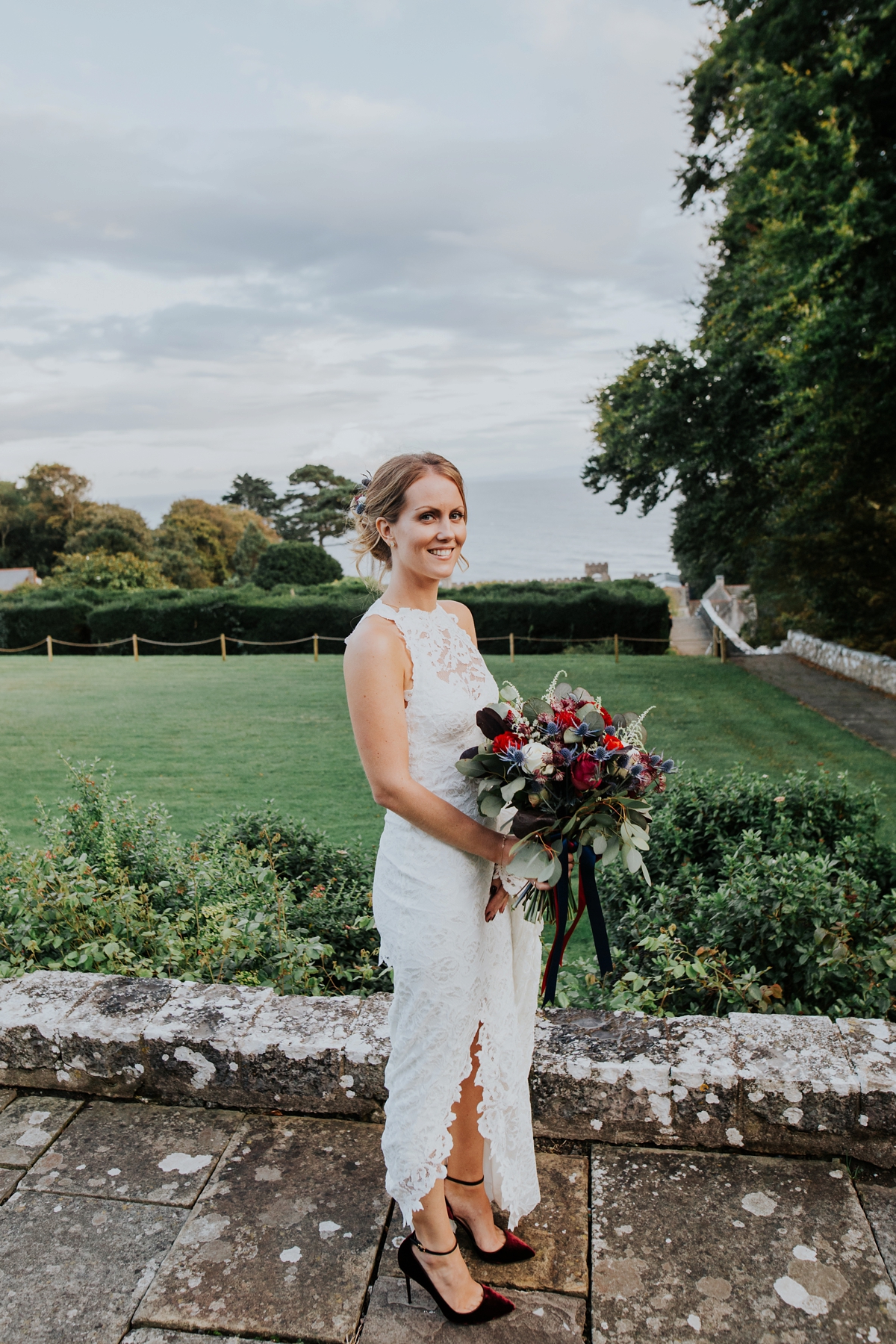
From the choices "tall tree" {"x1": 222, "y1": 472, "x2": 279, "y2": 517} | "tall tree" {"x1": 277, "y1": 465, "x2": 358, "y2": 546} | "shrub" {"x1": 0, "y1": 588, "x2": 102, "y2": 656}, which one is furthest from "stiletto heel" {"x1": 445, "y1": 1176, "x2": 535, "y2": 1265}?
"tall tree" {"x1": 222, "y1": 472, "x2": 279, "y2": 517}

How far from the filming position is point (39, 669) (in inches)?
754

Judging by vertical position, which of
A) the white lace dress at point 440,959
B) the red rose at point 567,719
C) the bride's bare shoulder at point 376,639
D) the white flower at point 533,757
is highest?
the bride's bare shoulder at point 376,639

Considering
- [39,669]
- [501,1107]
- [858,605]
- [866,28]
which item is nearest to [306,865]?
[501,1107]

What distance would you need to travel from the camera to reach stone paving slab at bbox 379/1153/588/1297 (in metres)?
2.03

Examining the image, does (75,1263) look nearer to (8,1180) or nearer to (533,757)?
(8,1180)

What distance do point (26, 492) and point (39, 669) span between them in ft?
130

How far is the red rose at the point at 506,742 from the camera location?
1.91 m

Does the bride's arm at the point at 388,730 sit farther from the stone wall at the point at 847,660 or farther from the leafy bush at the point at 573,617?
the leafy bush at the point at 573,617

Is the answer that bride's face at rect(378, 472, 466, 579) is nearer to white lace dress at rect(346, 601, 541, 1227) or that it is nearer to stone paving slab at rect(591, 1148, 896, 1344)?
white lace dress at rect(346, 601, 541, 1227)

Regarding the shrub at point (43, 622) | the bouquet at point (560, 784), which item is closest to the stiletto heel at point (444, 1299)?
the bouquet at point (560, 784)

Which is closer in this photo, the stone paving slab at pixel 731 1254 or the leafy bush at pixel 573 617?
the stone paving slab at pixel 731 1254

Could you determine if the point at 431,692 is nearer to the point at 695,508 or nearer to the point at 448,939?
the point at 448,939

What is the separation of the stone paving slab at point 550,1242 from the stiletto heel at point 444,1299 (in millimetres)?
68

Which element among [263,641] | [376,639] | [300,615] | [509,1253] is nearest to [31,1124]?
[509,1253]
